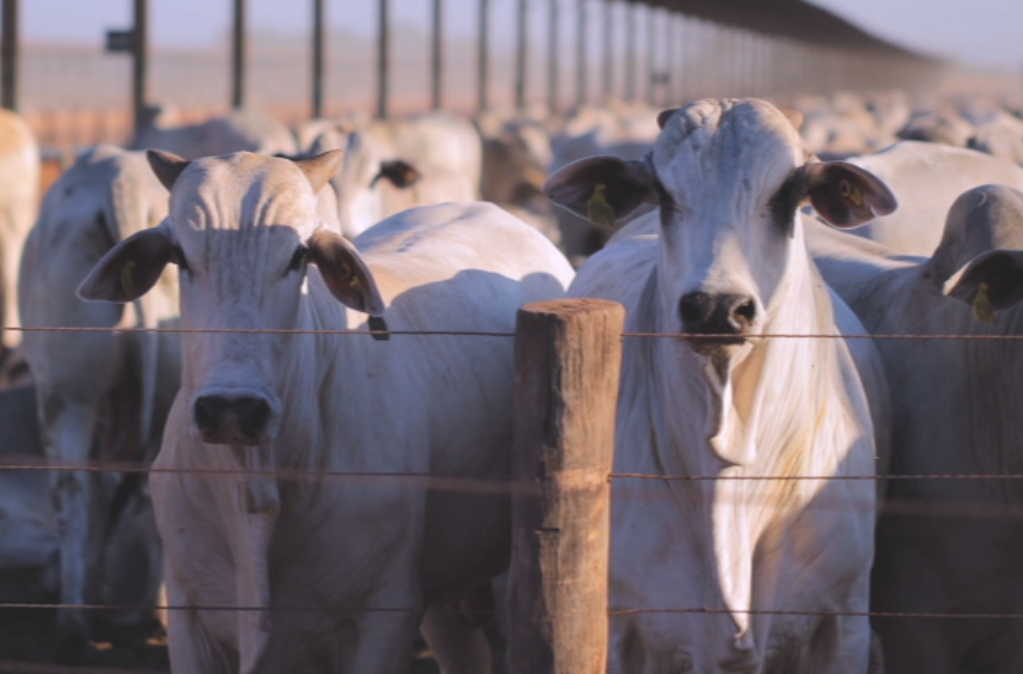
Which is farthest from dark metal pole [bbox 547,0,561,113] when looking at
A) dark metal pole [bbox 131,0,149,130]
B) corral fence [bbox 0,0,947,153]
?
dark metal pole [bbox 131,0,149,130]

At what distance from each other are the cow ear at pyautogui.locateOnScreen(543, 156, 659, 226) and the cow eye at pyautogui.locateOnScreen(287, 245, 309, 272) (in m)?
0.61

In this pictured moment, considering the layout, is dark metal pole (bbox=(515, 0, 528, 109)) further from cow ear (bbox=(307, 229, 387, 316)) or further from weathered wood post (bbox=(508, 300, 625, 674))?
weathered wood post (bbox=(508, 300, 625, 674))

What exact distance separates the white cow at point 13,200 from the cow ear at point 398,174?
3206 mm

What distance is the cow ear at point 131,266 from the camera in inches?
151

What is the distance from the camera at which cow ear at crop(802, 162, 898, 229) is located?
361cm

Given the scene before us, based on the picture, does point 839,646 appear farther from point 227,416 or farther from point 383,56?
point 383,56

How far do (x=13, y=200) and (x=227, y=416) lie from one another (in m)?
8.79

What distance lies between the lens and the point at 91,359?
613 centimetres

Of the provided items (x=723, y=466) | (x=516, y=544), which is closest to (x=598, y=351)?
(x=516, y=544)

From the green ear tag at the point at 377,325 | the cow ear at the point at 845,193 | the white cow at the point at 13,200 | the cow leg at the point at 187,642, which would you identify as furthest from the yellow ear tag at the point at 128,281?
the white cow at the point at 13,200

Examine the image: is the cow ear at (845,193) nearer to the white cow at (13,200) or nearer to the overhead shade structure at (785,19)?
the white cow at (13,200)

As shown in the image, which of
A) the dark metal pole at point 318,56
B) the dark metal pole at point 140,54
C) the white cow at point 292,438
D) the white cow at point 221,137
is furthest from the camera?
the dark metal pole at point 318,56

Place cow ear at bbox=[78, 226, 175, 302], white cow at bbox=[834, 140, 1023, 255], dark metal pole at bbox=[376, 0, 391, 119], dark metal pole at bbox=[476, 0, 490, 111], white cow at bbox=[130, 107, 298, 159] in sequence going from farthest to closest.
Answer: dark metal pole at bbox=[476, 0, 490, 111] → dark metal pole at bbox=[376, 0, 391, 119] → white cow at bbox=[130, 107, 298, 159] → white cow at bbox=[834, 140, 1023, 255] → cow ear at bbox=[78, 226, 175, 302]

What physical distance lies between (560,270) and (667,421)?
6.85ft
